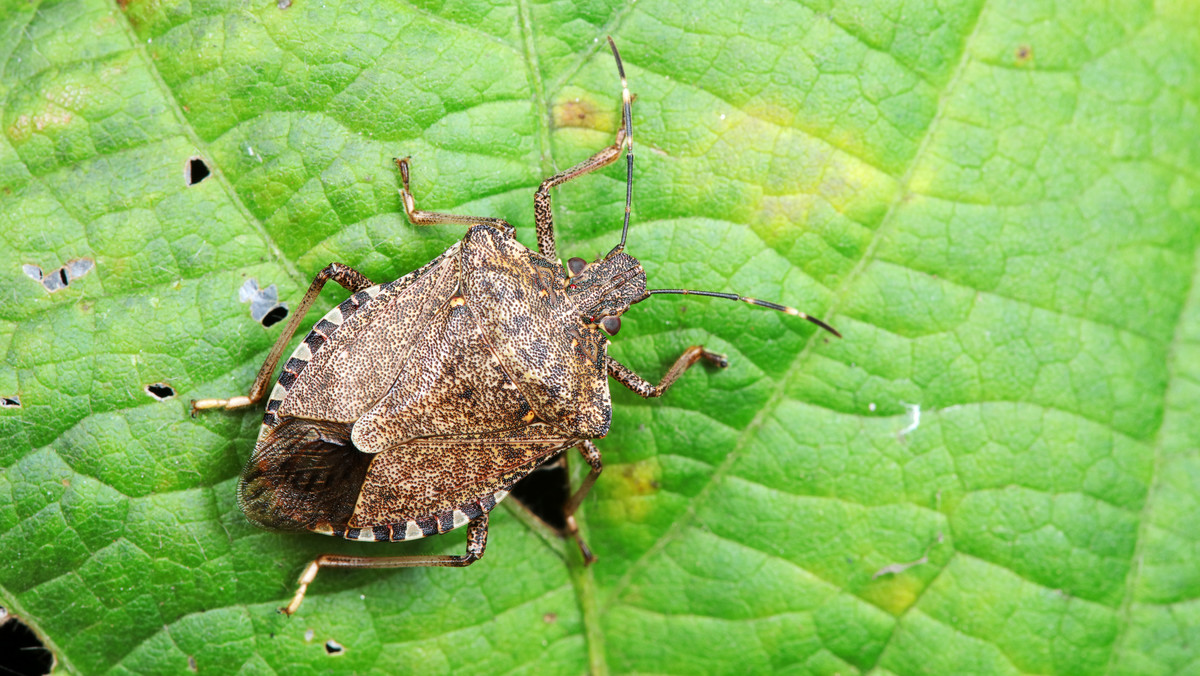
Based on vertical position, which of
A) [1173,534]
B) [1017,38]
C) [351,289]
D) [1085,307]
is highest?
[1017,38]

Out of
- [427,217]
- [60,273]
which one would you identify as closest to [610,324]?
[427,217]

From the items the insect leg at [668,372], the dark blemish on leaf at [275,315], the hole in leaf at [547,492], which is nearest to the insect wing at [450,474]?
the hole in leaf at [547,492]

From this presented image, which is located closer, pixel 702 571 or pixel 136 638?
pixel 136 638

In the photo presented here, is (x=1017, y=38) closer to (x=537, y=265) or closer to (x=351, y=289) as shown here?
(x=537, y=265)

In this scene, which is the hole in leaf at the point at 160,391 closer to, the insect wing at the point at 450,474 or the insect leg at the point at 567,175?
the insect wing at the point at 450,474

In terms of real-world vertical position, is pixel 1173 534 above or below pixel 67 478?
above

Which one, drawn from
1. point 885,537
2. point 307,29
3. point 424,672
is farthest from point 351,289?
point 885,537
